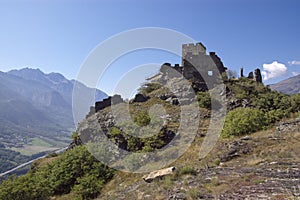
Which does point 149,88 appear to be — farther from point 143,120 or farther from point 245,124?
point 245,124

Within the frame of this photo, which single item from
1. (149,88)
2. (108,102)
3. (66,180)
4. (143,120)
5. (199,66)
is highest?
(199,66)

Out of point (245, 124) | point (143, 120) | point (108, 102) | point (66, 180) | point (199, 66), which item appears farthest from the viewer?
point (199, 66)

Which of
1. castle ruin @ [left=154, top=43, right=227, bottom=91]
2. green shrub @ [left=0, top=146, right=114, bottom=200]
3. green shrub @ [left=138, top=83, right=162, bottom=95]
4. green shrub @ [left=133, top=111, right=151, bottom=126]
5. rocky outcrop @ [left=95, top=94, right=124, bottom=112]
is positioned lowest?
green shrub @ [left=0, top=146, right=114, bottom=200]

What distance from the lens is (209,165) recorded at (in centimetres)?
1928

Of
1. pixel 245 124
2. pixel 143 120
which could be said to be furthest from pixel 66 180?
pixel 245 124

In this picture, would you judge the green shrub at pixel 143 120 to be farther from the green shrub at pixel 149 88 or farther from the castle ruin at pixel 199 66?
the green shrub at pixel 149 88

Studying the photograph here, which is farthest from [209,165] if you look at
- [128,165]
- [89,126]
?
[89,126]

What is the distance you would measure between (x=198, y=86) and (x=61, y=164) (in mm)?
30071

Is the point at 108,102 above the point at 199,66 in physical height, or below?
below

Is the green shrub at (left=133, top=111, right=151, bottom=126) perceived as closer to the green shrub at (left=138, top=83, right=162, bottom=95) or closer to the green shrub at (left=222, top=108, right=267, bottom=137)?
the green shrub at (left=222, top=108, right=267, bottom=137)

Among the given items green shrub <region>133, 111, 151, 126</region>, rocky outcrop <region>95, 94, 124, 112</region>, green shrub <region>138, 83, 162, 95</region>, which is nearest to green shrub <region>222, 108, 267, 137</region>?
green shrub <region>133, 111, 151, 126</region>

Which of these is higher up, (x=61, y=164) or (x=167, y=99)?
(x=167, y=99)

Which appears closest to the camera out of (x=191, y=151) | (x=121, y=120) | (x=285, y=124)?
(x=285, y=124)

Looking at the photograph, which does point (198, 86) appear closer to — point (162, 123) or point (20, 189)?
point (162, 123)
